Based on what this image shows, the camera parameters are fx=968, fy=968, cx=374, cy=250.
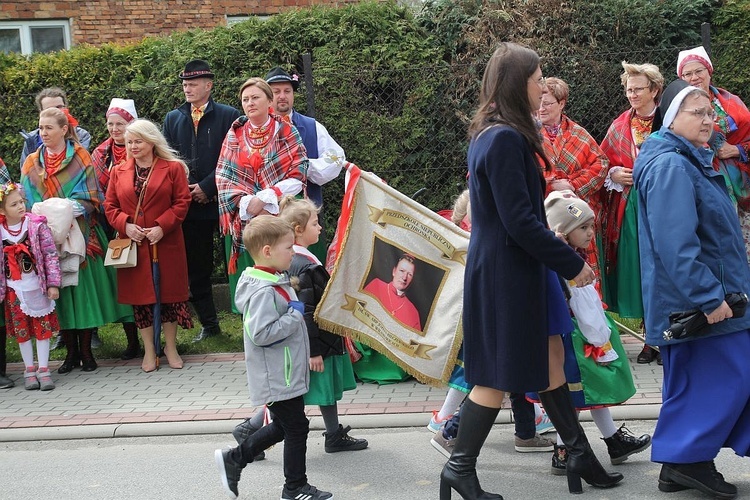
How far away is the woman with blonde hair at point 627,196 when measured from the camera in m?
7.02

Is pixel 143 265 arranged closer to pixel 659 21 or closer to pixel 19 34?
pixel 659 21

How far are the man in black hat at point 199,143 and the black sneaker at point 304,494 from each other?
3936 millimetres

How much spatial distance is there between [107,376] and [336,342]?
3.03m

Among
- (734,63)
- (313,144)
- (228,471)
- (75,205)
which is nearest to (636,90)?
(734,63)

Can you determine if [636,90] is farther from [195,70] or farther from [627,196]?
[195,70]

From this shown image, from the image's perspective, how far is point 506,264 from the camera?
14.1 ft

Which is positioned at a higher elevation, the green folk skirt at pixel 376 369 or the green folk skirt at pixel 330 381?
the green folk skirt at pixel 330 381

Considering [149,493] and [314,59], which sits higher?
[314,59]

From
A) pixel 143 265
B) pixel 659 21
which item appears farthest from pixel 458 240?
pixel 659 21

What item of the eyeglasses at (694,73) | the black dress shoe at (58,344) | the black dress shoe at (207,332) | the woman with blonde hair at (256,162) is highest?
the eyeglasses at (694,73)

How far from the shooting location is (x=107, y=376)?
308 inches

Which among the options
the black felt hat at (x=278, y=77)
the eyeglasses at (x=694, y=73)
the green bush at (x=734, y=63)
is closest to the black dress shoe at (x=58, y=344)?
the black felt hat at (x=278, y=77)

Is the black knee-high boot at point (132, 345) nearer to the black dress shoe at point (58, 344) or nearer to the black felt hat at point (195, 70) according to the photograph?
the black dress shoe at point (58, 344)

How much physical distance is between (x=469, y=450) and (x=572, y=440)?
517 mm
